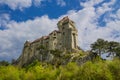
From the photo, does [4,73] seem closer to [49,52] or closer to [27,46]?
[49,52]

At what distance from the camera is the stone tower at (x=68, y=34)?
103 meters

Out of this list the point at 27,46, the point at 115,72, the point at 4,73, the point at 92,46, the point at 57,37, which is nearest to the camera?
the point at 115,72

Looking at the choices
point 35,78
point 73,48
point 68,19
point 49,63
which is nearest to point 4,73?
point 35,78

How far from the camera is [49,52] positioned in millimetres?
101812

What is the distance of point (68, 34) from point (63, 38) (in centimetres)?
219

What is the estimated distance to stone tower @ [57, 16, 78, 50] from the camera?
10325 cm

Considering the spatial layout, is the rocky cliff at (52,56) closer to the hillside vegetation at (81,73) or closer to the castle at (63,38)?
the castle at (63,38)

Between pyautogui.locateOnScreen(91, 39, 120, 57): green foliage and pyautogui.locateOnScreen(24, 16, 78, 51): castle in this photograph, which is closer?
pyautogui.locateOnScreen(91, 39, 120, 57): green foliage

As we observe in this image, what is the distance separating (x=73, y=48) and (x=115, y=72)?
50556 mm

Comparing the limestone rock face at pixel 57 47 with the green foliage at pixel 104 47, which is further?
the limestone rock face at pixel 57 47

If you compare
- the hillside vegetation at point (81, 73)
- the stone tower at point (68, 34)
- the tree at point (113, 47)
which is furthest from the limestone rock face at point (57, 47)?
the hillside vegetation at point (81, 73)

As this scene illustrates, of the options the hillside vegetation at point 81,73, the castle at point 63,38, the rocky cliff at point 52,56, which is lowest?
the hillside vegetation at point 81,73

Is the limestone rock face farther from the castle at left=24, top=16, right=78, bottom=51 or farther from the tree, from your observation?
the tree

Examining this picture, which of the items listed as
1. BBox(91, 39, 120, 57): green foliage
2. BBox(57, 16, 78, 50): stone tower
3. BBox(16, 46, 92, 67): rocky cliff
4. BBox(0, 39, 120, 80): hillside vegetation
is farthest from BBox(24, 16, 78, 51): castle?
BBox(0, 39, 120, 80): hillside vegetation
